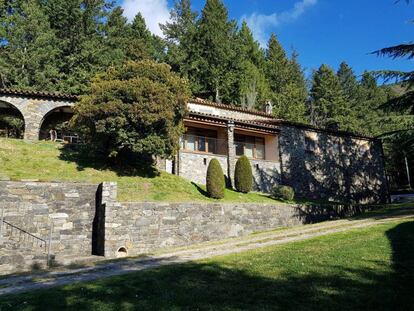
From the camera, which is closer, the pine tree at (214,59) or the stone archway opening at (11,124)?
the stone archway opening at (11,124)

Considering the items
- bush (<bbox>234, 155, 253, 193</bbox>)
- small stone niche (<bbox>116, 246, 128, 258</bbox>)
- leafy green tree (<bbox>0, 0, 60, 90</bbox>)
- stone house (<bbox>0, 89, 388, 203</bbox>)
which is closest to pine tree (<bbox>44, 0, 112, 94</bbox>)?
leafy green tree (<bbox>0, 0, 60, 90</bbox>)

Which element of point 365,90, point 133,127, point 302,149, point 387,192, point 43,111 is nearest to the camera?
point 133,127

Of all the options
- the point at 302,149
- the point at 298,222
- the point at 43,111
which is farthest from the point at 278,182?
the point at 43,111

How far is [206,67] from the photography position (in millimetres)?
36062

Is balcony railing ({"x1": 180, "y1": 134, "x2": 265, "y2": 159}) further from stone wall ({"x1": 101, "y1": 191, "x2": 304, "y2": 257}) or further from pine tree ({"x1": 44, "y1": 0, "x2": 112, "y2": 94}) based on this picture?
pine tree ({"x1": 44, "y1": 0, "x2": 112, "y2": 94})

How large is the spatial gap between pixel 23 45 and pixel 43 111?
12.6 meters

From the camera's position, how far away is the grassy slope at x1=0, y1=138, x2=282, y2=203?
14224 millimetres

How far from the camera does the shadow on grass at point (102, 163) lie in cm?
1631

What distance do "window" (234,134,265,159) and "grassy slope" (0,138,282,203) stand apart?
5.37m

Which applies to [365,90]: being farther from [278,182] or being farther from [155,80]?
[155,80]

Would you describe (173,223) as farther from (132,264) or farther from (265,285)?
(265,285)

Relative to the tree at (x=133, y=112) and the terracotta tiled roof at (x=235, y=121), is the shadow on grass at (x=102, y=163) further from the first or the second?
the terracotta tiled roof at (x=235, y=121)

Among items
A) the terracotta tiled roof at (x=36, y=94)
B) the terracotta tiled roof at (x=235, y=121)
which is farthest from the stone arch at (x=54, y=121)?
the terracotta tiled roof at (x=235, y=121)

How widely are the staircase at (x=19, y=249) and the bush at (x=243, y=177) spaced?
10.5 meters
